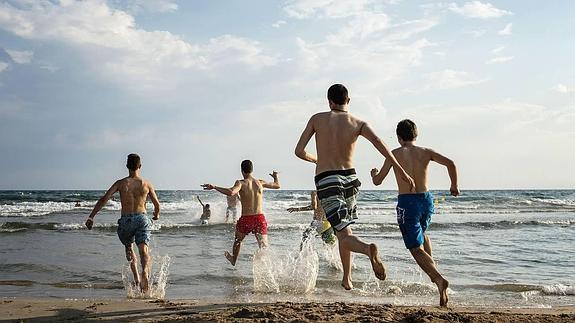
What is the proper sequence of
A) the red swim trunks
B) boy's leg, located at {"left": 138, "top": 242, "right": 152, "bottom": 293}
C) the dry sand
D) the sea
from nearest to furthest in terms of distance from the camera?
the dry sand → boy's leg, located at {"left": 138, "top": 242, "right": 152, "bottom": 293} → the sea → the red swim trunks

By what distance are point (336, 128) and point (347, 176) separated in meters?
0.46

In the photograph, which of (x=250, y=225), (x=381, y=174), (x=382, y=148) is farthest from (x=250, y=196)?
(x=382, y=148)

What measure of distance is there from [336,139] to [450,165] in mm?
1367

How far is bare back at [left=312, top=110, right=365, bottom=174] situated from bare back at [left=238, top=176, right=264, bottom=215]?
329 centimetres

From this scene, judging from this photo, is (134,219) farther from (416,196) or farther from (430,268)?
(430,268)

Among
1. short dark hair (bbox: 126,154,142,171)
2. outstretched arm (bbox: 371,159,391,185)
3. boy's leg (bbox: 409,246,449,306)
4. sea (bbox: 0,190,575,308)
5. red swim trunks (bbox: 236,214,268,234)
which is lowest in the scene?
sea (bbox: 0,190,575,308)

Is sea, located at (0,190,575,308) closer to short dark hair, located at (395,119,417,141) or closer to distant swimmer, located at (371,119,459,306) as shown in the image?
distant swimmer, located at (371,119,459,306)

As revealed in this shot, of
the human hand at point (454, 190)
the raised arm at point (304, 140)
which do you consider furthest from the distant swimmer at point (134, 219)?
the human hand at point (454, 190)

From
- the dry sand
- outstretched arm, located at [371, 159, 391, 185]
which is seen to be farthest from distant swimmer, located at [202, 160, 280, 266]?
outstretched arm, located at [371, 159, 391, 185]

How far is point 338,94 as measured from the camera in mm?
5227

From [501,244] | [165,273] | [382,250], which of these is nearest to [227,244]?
[382,250]

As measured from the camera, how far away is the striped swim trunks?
501 cm

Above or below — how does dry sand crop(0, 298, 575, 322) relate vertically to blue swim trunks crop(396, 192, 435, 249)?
below

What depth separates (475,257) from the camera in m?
10.9
